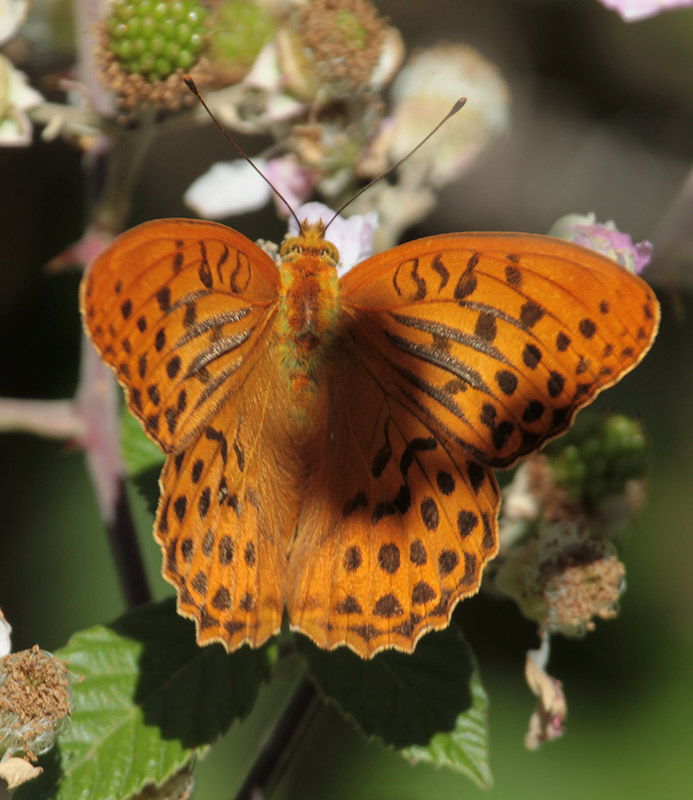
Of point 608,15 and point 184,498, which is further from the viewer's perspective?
point 608,15

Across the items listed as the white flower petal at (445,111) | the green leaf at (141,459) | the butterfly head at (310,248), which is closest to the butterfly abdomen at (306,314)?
the butterfly head at (310,248)

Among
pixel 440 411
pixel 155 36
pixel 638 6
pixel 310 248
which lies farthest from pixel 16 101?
pixel 638 6

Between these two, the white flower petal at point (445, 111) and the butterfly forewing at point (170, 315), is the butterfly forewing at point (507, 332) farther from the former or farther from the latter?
the white flower petal at point (445, 111)

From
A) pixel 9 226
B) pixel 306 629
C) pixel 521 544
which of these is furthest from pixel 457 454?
pixel 9 226

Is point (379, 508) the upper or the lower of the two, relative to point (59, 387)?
upper

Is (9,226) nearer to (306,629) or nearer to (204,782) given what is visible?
(204,782)

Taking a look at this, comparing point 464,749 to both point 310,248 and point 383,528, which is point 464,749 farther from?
point 310,248

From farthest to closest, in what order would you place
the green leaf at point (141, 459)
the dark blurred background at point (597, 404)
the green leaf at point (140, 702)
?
the dark blurred background at point (597, 404) < the green leaf at point (141, 459) < the green leaf at point (140, 702)
